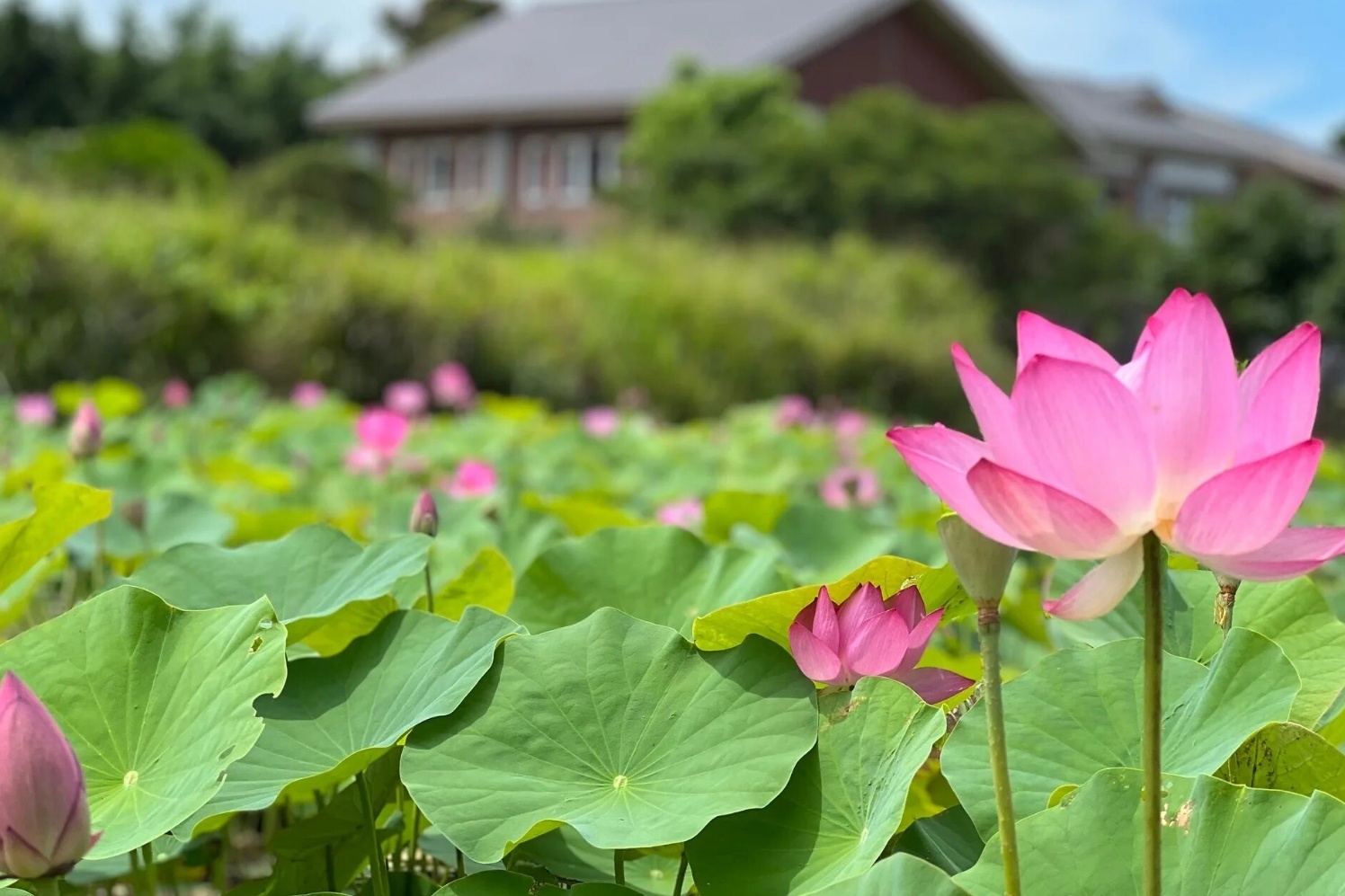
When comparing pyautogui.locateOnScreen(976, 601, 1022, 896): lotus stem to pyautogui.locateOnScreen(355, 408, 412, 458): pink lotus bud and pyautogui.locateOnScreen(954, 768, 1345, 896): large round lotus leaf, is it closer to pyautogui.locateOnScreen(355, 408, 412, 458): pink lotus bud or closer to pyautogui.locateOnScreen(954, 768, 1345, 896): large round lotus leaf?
pyautogui.locateOnScreen(954, 768, 1345, 896): large round lotus leaf

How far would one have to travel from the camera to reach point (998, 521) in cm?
38

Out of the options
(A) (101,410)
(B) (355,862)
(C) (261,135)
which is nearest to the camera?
(B) (355,862)

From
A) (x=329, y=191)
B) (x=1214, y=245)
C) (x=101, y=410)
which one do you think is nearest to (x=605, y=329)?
(x=101, y=410)

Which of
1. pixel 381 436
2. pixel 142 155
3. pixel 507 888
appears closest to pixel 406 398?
pixel 381 436

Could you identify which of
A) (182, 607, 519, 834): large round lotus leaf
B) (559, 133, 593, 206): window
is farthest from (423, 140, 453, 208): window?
(182, 607, 519, 834): large round lotus leaf

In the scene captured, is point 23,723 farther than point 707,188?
No

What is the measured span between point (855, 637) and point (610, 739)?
116 millimetres

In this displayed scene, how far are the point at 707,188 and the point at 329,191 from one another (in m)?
4.73

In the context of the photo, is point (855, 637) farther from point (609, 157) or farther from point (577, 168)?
point (577, 168)

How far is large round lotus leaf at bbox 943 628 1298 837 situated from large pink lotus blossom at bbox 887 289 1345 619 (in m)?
0.15

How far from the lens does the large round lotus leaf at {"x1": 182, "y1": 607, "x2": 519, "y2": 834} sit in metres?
0.53

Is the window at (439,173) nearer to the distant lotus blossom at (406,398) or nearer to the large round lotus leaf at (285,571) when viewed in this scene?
the distant lotus blossom at (406,398)

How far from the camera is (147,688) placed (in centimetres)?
56

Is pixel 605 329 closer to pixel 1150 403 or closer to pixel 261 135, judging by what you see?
pixel 1150 403
